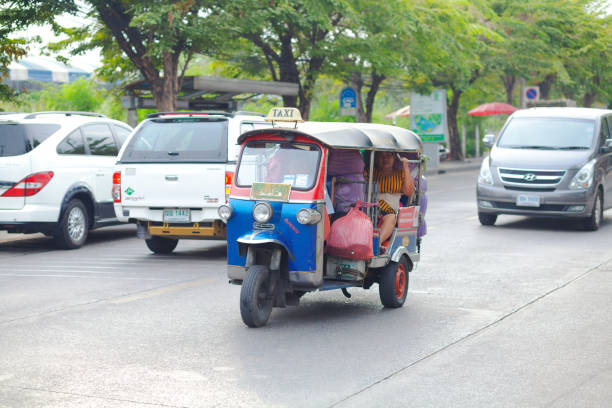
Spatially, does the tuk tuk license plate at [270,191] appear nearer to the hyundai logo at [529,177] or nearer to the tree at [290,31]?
the hyundai logo at [529,177]

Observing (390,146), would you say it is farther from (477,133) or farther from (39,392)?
(477,133)

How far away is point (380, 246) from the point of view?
27.3 feet

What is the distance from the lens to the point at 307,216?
24.5ft

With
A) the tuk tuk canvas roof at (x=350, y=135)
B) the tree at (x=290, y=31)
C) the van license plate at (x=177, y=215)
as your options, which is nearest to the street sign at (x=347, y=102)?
the tree at (x=290, y=31)

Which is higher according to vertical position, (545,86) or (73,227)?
(545,86)

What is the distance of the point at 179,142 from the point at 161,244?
4.99ft

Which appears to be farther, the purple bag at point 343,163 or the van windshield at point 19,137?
the van windshield at point 19,137

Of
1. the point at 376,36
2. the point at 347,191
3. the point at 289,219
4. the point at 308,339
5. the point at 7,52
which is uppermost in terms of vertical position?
the point at 376,36

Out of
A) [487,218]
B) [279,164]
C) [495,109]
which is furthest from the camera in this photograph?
[495,109]

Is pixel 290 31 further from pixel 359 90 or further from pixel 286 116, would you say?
pixel 286 116

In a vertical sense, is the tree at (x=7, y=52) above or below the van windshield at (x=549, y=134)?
above

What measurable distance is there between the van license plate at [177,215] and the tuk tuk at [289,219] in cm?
361

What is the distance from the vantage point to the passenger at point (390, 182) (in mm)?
8570

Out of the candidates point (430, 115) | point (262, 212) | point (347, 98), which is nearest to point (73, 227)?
point (262, 212)
